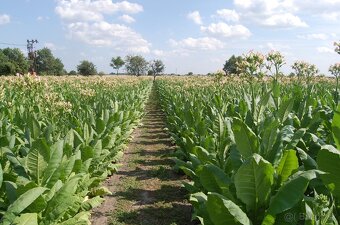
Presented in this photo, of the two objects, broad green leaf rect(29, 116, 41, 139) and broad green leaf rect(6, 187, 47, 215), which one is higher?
broad green leaf rect(29, 116, 41, 139)

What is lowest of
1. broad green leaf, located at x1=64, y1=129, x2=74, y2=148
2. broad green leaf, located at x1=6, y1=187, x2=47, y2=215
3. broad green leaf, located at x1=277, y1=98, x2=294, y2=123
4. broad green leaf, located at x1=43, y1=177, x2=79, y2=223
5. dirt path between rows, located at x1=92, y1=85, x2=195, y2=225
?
dirt path between rows, located at x1=92, y1=85, x2=195, y2=225

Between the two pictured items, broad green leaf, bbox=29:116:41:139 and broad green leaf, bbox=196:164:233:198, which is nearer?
broad green leaf, bbox=196:164:233:198

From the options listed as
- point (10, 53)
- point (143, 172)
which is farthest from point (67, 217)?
point (10, 53)

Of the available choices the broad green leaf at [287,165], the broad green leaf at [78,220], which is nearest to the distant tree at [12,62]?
the broad green leaf at [78,220]

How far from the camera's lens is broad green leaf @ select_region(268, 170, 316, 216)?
2467 mm

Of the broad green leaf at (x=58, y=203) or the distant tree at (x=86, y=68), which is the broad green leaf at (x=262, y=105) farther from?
the distant tree at (x=86, y=68)

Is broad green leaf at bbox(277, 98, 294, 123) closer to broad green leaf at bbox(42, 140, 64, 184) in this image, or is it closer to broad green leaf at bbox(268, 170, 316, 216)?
broad green leaf at bbox(268, 170, 316, 216)

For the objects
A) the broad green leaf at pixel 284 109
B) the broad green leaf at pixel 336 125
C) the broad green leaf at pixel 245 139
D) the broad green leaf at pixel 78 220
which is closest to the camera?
the broad green leaf at pixel 336 125

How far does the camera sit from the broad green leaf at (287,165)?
2787mm

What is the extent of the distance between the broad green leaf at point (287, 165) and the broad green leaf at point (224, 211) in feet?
1.70

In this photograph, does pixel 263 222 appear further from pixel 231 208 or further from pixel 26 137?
pixel 26 137

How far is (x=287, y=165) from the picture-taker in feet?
9.32

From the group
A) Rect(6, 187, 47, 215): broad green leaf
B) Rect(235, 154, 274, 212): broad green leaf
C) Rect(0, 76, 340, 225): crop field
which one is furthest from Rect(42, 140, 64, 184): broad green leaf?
Rect(235, 154, 274, 212): broad green leaf

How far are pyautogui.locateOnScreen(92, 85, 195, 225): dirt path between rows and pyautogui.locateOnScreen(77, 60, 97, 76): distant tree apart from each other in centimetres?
5774
